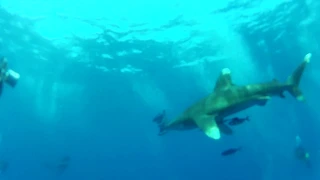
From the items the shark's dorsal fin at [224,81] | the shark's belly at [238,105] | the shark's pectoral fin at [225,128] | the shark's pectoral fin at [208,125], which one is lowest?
the shark's pectoral fin at [208,125]

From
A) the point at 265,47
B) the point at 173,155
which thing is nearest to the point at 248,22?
the point at 265,47

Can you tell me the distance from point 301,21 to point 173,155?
308ft

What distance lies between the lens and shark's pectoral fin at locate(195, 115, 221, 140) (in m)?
5.90

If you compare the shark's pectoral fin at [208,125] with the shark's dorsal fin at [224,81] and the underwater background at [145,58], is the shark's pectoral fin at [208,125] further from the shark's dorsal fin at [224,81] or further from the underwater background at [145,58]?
the underwater background at [145,58]

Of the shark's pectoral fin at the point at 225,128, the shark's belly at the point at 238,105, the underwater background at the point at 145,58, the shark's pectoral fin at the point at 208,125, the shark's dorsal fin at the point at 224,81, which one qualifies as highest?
the underwater background at the point at 145,58

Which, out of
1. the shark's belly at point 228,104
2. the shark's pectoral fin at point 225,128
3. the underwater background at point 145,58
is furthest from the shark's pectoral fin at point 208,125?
the underwater background at point 145,58

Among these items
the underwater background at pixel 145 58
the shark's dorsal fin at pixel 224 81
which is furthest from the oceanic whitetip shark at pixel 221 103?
the underwater background at pixel 145 58

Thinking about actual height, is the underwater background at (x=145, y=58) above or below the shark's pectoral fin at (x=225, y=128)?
above

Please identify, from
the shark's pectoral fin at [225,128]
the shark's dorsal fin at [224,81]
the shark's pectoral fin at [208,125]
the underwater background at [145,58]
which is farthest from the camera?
the underwater background at [145,58]

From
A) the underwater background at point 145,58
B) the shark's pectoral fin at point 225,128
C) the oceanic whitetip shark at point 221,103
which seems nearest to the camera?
the oceanic whitetip shark at point 221,103

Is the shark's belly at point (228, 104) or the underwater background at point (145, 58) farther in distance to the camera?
the underwater background at point (145, 58)

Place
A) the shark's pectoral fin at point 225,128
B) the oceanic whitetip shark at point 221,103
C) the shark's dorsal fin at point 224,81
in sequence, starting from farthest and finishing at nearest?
the shark's pectoral fin at point 225,128, the shark's dorsal fin at point 224,81, the oceanic whitetip shark at point 221,103

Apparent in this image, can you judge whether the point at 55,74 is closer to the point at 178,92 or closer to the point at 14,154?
the point at 178,92

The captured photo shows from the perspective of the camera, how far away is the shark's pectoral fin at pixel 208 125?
590 cm
